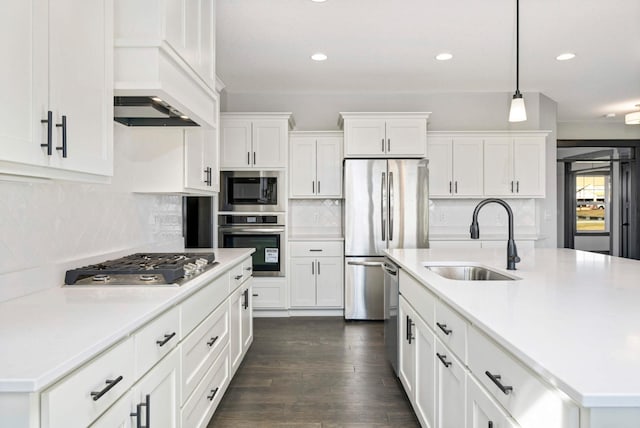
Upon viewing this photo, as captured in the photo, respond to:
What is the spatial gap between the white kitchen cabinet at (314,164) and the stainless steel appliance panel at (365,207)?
343 mm

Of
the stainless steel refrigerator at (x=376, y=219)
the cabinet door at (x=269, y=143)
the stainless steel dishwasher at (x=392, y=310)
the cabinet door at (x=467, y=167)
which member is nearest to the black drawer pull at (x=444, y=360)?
the stainless steel dishwasher at (x=392, y=310)

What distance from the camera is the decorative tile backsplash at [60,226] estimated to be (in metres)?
1.59

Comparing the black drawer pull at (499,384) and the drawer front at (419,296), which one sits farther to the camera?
the drawer front at (419,296)

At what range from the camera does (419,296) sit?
2.18m

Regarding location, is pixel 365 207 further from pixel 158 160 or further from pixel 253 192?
pixel 158 160

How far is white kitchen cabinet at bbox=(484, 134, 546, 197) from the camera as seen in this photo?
5098 mm

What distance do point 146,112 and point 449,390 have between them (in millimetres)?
1853

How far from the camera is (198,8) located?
2.22 m

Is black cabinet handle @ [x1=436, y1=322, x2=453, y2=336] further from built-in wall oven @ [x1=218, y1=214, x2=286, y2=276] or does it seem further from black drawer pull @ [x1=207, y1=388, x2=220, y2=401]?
built-in wall oven @ [x1=218, y1=214, x2=286, y2=276]

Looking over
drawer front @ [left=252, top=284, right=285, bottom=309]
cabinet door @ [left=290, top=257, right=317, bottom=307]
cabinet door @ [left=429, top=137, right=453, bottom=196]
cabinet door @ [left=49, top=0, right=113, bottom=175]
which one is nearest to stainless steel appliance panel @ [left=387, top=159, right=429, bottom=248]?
cabinet door @ [left=429, top=137, right=453, bottom=196]

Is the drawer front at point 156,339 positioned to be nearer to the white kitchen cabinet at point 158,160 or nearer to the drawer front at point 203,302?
the drawer front at point 203,302

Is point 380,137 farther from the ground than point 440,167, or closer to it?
farther from the ground

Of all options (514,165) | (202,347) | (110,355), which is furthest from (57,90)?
(514,165)

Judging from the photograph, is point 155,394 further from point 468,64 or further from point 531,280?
point 468,64
